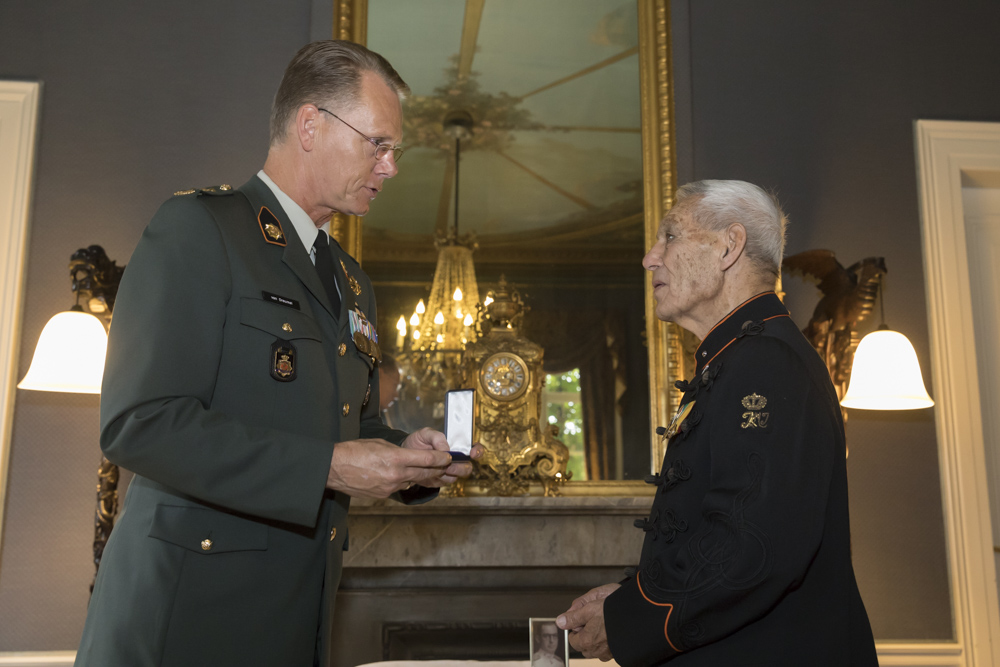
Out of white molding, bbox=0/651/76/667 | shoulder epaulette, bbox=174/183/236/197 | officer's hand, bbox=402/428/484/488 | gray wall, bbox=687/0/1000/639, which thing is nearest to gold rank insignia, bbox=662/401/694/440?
officer's hand, bbox=402/428/484/488

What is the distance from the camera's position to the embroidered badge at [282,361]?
1322mm

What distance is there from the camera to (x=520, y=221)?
3.37 metres

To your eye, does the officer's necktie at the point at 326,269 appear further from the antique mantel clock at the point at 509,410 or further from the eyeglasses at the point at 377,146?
the antique mantel clock at the point at 509,410

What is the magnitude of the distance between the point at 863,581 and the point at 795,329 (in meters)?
2.13

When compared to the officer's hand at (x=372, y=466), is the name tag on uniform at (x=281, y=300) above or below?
above

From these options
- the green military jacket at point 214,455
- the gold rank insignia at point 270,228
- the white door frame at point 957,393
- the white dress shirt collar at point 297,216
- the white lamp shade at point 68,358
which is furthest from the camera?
the white door frame at point 957,393

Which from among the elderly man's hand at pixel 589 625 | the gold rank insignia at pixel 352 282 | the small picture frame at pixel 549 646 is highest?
the gold rank insignia at pixel 352 282

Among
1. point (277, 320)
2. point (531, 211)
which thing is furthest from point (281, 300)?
point (531, 211)

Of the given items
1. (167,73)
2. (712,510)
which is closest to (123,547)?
(712,510)

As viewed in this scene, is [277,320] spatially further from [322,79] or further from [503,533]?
[503,533]

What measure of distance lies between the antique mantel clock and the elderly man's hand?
152 cm

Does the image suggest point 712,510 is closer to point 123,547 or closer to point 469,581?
point 123,547

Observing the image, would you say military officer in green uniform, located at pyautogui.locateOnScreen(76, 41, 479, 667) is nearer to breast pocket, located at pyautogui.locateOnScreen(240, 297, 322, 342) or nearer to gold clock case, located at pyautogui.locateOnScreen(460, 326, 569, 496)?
breast pocket, located at pyautogui.locateOnScreen(240, 297, 322, 342)

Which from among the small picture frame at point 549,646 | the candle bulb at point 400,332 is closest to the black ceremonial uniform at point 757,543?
the small picture frame at point 549,646
